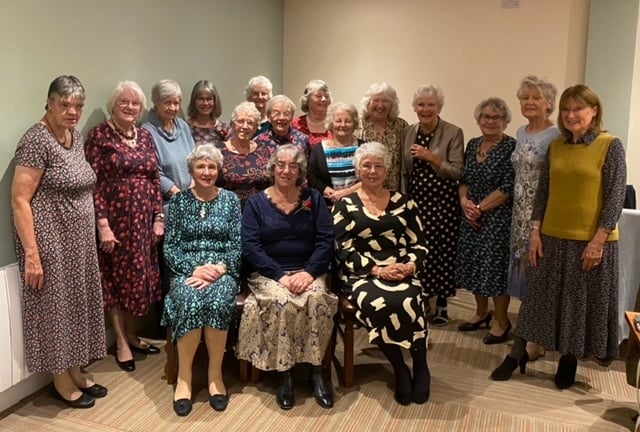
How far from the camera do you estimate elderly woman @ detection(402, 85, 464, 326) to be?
374cm

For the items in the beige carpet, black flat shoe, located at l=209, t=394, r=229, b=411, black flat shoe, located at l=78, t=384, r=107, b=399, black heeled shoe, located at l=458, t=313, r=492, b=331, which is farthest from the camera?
black heeled shoe, located at l=458, t=313, r=492, b=331

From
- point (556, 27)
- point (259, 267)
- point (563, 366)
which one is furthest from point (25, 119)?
point (556, 27)

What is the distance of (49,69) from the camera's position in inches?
116

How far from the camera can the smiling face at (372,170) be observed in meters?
3.14

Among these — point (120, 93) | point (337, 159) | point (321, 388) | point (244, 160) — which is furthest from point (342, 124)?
point (321, 388)

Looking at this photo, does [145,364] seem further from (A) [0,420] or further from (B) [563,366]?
(B) [563,366]

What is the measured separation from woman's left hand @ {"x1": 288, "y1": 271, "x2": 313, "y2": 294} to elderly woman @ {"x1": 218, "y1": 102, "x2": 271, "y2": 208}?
643mm

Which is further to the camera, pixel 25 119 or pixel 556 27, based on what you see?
pixel 556 27

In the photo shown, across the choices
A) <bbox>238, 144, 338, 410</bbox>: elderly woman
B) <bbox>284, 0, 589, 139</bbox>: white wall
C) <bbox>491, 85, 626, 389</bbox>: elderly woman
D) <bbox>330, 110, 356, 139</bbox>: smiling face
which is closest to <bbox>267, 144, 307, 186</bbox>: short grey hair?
<bbox>238, 144, 338, 410</bbox>: elderly woman

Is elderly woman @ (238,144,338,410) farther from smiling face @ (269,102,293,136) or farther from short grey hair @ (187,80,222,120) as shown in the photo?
short grey hair @ (187,80,222,120)

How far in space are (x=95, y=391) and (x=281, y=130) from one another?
180 cm

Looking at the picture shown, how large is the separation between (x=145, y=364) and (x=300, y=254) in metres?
1.13

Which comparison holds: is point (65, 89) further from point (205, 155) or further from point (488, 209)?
point (488, 209)

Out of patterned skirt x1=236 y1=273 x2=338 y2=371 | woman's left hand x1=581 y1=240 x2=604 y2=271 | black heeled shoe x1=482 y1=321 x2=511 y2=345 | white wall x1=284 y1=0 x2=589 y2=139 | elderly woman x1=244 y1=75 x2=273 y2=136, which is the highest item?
white wall x1=284 y1=0 x2=589 y2=139
